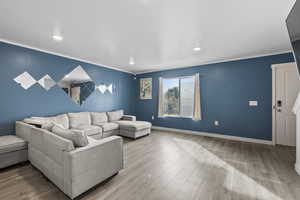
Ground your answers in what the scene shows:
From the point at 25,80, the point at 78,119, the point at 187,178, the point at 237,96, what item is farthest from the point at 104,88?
the point at 237,96

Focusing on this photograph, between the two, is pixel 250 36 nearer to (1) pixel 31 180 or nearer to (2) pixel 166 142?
(2) pixel 166 142

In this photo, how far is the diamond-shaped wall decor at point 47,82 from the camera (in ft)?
10.9

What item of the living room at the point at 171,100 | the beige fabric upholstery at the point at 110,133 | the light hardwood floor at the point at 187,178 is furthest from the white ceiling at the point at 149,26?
the light hardwood floor at the point at 187,178

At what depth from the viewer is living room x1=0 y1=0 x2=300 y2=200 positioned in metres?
1.74

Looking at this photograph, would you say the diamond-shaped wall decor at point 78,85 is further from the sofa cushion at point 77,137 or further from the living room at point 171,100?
the sofa cushion at point 77,137

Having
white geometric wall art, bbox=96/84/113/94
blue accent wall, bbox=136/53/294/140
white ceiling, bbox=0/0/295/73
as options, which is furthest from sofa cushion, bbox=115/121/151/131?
white ceiling, bbox=0/0/295/73

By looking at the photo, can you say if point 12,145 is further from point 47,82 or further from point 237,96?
point 237,96

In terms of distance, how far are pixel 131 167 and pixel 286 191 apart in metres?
2.27

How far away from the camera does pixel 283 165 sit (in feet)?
7.97

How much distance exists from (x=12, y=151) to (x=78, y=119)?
1530mm

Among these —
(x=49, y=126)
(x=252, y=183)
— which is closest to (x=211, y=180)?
(x=252, y=183)

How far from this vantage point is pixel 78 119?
12.3 feet

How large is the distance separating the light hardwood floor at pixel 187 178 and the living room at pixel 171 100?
0.06 feet

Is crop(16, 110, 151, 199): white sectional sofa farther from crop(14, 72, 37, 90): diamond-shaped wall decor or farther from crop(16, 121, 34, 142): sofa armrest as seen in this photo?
crop(14, 72, 37, 90): diamond-shaped wall decor
